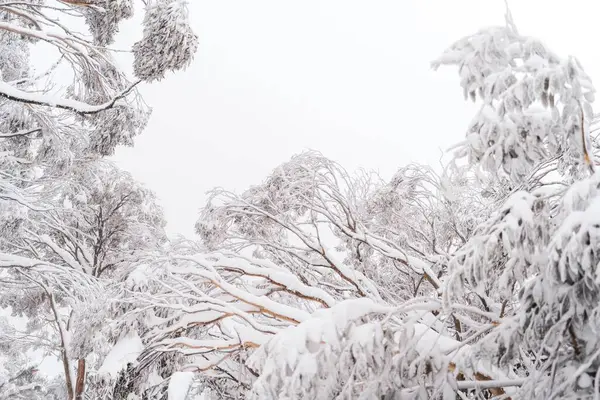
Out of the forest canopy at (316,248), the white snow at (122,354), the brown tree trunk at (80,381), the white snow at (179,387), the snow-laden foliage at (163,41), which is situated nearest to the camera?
the forest canopy at (316,248)

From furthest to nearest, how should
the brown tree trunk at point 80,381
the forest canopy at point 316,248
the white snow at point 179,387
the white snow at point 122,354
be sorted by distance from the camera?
the brown tree trunk at point 80,381
the white snow at point 122,354
the white snow at point 179,387
the forest canopy at point 316,248

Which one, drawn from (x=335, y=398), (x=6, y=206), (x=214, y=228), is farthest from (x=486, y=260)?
(x=6, y=206)

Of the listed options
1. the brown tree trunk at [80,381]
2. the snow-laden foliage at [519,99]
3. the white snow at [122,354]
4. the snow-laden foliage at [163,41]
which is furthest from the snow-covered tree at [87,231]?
the snow-laden foliage at [519,99]

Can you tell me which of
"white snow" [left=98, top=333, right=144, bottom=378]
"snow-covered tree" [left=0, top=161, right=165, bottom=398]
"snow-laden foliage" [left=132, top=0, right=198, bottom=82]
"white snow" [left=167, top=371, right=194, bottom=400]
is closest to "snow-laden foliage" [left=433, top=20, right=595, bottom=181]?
"white snow" [left=167, top=371, right=194, bottom=400]

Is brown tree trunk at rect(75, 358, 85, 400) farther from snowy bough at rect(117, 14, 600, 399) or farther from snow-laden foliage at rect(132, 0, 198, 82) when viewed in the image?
snowy bough at rect(117, 14, 600, 399)

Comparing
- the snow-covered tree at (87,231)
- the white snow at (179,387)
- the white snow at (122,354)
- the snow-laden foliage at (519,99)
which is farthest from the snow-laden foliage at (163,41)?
the snow-covered tree at (87,231)

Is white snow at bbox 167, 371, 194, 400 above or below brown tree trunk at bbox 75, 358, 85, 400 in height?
below

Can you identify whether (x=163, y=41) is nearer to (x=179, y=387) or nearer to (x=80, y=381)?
(x=179, y=387)

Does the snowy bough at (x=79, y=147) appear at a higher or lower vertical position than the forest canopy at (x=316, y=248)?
higher

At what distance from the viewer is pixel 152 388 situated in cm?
383

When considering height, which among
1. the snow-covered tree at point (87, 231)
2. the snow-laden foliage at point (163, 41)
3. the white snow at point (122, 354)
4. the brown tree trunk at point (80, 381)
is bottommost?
the white snow at point (122, 354)

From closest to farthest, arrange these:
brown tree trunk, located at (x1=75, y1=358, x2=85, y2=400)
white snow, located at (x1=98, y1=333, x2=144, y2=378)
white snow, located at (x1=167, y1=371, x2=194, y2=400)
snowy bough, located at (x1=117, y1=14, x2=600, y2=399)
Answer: snowy bough, located at (x1=117, y1=14, x2=600, y2=399) < white snow, located at (x1=167, y1=371, x2=194, y2=400) < white snow, located at (x1=98, y1=333, x2=144, y2=378) < brown tree trunk, located at (x1=75, y1=358, x2=85, y2=400)

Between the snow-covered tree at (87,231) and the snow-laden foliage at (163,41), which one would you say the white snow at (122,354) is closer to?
the snow-laden foliage at (163,41)

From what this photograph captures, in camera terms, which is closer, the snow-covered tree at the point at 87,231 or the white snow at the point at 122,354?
the white snow at the point at 122,354
